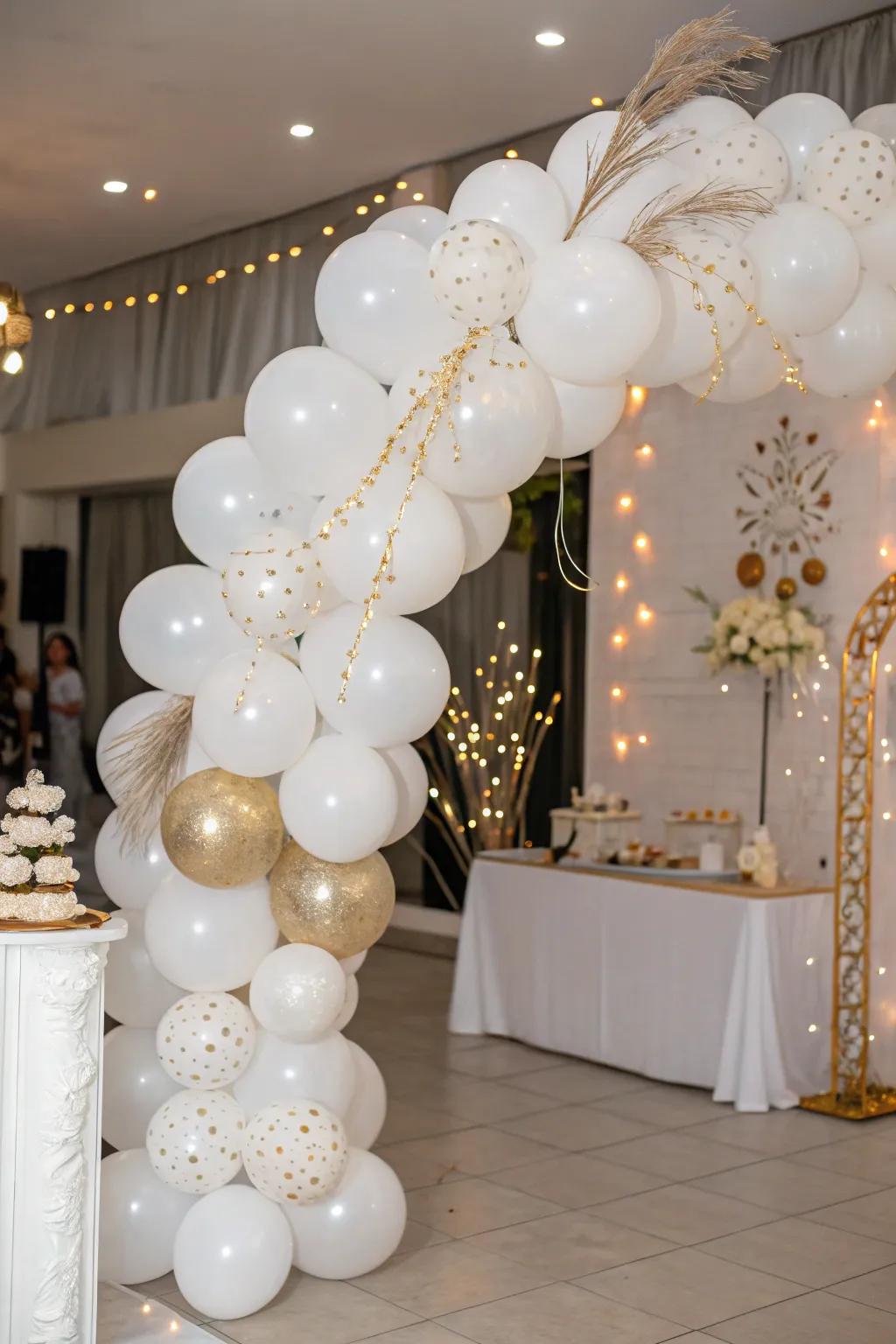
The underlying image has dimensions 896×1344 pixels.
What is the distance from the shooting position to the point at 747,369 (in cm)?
372

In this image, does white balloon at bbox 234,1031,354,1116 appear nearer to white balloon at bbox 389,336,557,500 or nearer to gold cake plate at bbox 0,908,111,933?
gold cake plate at bbox 0,908,111,933

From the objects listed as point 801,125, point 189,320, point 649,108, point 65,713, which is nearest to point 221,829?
point 649,108

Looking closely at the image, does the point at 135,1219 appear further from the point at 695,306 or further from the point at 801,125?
the point at 801,125

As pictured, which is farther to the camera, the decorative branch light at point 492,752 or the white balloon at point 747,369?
the decorative branch light at point 492,752

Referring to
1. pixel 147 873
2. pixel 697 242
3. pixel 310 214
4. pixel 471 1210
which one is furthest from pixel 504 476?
pixel 310 214

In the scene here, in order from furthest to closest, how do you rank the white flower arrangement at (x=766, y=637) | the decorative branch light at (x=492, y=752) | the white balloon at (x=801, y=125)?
the decorative branch light at (x=492, y=752), the white flower arrangement at (x=766, y=637), the white balloon at (x=801, y=125)

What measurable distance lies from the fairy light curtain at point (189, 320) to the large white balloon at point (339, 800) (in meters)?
4.07

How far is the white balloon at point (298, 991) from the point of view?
340 centimetres

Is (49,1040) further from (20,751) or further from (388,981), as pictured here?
(20,751)

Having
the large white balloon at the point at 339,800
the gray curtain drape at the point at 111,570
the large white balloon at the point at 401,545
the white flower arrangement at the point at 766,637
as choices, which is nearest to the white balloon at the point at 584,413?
the large white balloon at the point at 401,545

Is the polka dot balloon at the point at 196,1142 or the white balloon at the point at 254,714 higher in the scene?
the white balloon at the point at 254,714

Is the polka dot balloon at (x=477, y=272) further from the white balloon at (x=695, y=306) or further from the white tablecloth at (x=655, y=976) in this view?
the white tablecloth at (x=655, y=976)

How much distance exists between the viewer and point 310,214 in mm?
7840

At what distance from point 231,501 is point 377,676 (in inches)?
21.8
